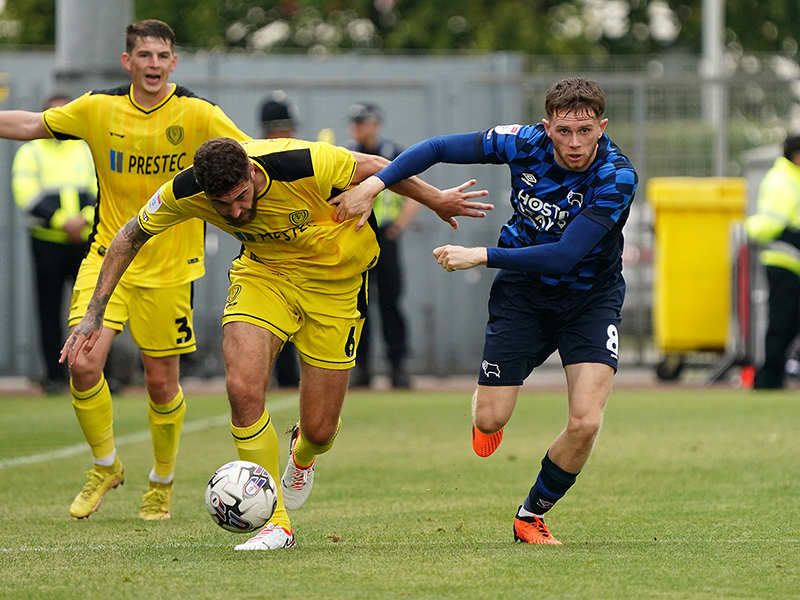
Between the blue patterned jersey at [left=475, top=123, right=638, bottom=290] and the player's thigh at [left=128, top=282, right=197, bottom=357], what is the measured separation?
2.07 meters

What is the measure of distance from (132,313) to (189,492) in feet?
4.30

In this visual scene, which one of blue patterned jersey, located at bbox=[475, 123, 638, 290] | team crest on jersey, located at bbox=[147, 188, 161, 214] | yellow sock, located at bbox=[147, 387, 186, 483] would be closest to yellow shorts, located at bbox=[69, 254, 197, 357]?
yellow sock, located at bbox=[147, 387, 186, 483]

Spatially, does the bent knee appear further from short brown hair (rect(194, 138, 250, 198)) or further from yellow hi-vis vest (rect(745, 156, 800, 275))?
yellow hi-vis vest (rect(745, 156, 800, 275))

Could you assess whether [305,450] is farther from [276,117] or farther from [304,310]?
[276,117]

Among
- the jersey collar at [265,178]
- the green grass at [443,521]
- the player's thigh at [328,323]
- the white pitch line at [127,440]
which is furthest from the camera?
the white pitch line at [127,440]

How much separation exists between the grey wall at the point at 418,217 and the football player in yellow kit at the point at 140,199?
27.3 ft

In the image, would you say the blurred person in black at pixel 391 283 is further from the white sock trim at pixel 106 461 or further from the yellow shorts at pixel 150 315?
the white sock trim at pixel 106 461

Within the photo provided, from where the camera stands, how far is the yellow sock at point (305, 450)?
21.6ft

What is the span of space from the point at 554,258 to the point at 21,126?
316 centimetres

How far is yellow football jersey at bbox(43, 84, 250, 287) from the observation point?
7102mm

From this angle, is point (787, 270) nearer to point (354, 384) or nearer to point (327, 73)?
point (354, 384)

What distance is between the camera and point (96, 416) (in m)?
7.11

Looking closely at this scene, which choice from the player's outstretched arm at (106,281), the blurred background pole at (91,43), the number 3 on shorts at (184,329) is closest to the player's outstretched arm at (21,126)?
the number 3 on shorts at (184,329)

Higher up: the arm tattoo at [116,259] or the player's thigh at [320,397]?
the arm tattoo at [116,259]
